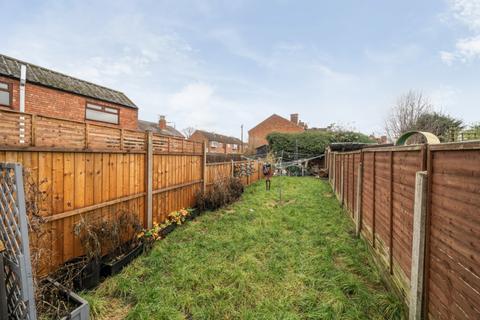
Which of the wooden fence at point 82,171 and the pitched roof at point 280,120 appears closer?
the wooden fence at point 82,171

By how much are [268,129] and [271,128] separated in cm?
49

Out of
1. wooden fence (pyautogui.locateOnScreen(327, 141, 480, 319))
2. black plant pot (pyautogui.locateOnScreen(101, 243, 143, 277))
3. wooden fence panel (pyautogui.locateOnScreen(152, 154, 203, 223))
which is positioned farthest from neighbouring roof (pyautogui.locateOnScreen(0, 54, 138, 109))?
wooden fence (pyautogui.locateOnScreen(327, 141, 480, 319))

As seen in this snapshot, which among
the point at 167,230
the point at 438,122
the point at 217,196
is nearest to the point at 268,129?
the point at 438,122

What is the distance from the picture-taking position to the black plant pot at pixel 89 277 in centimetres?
288

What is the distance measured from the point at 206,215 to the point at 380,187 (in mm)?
4522

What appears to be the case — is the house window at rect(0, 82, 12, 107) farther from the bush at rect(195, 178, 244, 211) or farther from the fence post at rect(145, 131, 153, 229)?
the bush at rect(195, 178, 244, 211)

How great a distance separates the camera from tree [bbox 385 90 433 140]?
1781cm

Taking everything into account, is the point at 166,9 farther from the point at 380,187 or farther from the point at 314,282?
the point at 314,282

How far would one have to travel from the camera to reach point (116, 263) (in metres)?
3.32

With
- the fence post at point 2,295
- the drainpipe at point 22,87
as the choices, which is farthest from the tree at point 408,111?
the drainpipe at point 22,87

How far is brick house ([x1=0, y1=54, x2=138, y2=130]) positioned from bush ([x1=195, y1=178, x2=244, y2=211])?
698cm

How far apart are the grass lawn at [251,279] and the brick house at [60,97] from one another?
837cm

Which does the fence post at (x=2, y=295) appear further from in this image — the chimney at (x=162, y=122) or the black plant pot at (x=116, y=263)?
the chimney at (x=162, y=122)

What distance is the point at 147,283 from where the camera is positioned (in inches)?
122
